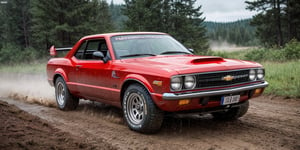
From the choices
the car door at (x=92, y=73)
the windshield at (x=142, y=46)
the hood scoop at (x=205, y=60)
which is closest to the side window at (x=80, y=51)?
the car door at (x=92, y=73)

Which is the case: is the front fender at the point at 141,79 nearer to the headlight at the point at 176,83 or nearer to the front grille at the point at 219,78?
the headlight at the point at 176,83

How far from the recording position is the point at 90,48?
627cm

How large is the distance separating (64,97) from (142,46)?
2354mm

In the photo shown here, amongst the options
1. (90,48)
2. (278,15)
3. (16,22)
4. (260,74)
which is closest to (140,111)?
(260,74)

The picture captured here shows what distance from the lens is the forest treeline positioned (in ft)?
93.8

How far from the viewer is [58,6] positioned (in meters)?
28.5

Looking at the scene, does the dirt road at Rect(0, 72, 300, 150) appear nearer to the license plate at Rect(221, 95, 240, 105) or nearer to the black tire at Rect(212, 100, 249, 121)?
the black tire at Rect(212, 100, 249, 121)

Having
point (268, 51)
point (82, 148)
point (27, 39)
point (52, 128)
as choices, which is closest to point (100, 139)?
point (82, 148)

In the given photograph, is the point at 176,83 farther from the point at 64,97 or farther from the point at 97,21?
the point at 97,21

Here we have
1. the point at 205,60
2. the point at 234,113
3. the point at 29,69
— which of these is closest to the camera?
the point at 205,60

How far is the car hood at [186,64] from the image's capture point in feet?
13.7

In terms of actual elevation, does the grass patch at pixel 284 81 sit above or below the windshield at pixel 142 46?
below

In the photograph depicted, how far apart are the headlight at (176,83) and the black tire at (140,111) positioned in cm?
44

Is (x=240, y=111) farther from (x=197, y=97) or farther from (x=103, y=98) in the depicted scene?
(x=103, y=98)
